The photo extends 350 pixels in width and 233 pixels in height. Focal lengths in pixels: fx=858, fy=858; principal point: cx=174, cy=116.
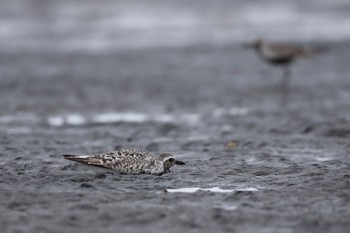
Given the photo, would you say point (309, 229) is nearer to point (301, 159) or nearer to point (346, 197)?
point (346, 197)

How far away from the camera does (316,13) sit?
36.2 meters

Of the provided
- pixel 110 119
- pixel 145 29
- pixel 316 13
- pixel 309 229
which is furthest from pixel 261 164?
pixel 316 13

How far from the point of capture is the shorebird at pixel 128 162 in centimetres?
967

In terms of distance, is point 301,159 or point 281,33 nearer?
point 301,159

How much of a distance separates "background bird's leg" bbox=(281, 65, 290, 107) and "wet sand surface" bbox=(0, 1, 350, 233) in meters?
0.18

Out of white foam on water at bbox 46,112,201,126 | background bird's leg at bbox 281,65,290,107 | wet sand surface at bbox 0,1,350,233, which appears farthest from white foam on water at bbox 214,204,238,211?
background bird's leg at bbox 281,65,290,107

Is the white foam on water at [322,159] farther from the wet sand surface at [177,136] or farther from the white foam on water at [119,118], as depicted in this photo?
the white foam on water at [119,118]

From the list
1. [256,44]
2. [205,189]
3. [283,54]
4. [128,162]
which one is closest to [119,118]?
[128,162]

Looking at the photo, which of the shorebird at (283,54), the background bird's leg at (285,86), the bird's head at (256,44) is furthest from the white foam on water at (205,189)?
the bird's head at (256,44)

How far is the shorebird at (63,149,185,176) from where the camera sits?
31.7 ft

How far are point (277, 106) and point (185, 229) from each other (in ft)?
31.2

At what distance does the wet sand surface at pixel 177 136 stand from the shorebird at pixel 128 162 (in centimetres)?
13

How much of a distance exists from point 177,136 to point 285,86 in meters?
6.37

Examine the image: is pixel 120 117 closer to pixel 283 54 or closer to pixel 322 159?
pixel 322 159
